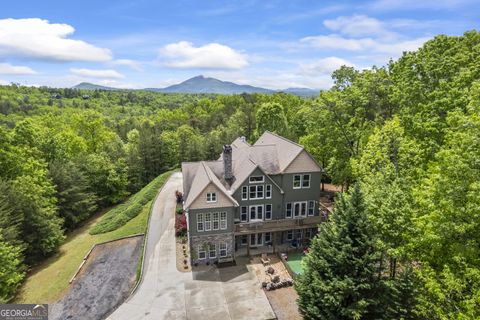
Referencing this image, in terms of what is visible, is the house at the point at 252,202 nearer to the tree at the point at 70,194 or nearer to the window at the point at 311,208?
the window at the point at 311,208

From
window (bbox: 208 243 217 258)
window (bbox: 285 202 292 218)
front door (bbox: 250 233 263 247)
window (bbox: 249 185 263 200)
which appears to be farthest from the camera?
window (bbox: 285 202 292 218)

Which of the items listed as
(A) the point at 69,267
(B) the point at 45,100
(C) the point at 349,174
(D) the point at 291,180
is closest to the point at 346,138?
(C) the point at 349,174

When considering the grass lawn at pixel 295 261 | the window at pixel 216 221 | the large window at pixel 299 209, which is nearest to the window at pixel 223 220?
the window at pixel 216 221

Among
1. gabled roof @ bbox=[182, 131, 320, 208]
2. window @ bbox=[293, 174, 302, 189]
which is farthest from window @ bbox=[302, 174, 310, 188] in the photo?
gabled roof @ bbox=[182, 131, 320, 208]

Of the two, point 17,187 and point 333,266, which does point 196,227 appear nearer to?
point 333,266

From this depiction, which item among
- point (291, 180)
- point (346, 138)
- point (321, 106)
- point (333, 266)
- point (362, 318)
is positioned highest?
point (321, 106)

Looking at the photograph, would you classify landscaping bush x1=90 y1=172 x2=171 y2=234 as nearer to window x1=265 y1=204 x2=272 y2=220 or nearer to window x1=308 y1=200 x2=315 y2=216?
window x1=265 y1=204 x2=272 y2=220
